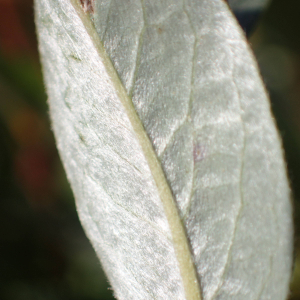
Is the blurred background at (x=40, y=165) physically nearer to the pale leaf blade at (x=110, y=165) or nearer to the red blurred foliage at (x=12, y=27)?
the red blurred foliage at (x=12, y=27)

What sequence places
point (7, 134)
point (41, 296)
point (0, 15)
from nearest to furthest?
point (41, 296)
point (7, 134)
point (0, 15)

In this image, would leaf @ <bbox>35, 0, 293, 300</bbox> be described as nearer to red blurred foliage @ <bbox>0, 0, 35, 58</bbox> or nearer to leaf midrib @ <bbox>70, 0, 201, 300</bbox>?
leaf midrib @ <bbox>70, 0, 201, 300</bbox>

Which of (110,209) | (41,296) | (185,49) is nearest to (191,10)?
(185,49)

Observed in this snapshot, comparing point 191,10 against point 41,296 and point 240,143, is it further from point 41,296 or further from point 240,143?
point 41,296

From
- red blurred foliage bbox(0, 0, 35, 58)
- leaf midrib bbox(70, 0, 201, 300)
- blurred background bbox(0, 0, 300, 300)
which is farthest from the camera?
red blurred foliage bbox(0, 0, 35, 58)

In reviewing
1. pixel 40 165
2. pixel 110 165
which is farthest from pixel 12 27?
pixel 110 165

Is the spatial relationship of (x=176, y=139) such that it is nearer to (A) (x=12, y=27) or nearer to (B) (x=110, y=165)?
(B) (x=110, y=165)

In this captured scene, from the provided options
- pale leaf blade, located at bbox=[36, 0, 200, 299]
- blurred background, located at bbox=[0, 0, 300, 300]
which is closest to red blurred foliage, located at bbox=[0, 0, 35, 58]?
blurred background, located at bbox=[0, 0, 300, 300]

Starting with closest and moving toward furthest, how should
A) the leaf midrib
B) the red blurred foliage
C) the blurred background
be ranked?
the leaf midrib
the blurred background
the red blurred foliage
